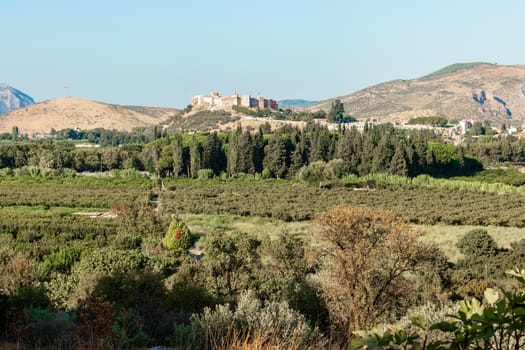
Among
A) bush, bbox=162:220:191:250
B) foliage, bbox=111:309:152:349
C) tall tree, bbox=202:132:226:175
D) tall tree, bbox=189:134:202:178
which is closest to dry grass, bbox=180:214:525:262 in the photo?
bush, bbox=162:220:191:250

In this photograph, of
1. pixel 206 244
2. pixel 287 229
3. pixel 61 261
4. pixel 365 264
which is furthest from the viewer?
pixel 287 229

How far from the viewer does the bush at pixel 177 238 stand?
69.5 ft

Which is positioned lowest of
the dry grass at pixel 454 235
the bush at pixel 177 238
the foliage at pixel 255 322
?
the dry grass at pixel 454 235

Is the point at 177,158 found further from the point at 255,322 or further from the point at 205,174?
the point at 255,322

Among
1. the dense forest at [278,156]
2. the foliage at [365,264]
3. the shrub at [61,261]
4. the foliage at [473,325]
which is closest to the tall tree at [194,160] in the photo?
the dense forest at [278,156]

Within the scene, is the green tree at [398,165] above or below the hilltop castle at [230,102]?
below

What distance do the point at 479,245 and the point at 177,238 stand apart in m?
12.6

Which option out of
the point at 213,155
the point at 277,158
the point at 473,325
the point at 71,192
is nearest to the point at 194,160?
the point at 213,155

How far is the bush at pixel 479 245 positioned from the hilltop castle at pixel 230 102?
9587 centimetres

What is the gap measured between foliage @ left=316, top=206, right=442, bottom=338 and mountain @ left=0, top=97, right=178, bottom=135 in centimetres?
15128

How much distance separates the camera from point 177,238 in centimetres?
2141

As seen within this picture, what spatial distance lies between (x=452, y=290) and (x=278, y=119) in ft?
298

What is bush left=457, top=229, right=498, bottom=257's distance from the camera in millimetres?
20406

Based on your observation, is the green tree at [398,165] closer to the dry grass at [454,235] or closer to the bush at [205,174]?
the bush at [205,174]
